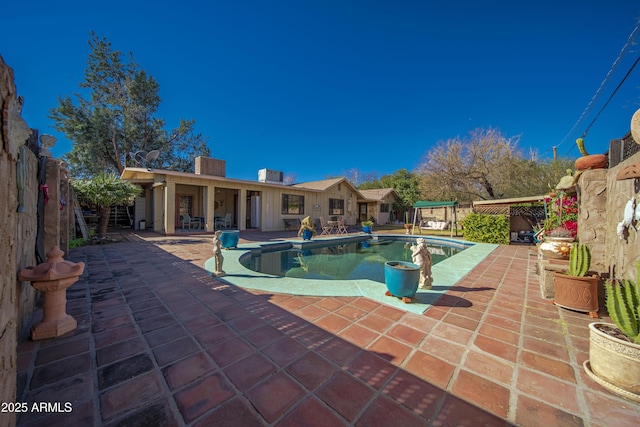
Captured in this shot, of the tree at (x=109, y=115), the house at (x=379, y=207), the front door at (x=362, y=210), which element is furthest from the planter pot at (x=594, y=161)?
the tree at (x=109, y=115)

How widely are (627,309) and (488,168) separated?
1722cm

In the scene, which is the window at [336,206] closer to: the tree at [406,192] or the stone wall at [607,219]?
the tree at [406,192]

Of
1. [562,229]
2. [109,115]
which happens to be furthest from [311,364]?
[109,115]

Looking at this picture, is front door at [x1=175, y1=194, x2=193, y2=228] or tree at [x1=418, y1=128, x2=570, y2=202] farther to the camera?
tree at [x1=418, y1=128, x2=570, y2=202]

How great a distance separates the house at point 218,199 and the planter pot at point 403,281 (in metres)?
9.36

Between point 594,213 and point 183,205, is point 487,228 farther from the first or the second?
point 183,205

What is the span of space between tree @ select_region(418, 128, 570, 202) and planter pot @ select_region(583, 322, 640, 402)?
1731 centimetres

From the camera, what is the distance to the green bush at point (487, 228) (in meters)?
9.79

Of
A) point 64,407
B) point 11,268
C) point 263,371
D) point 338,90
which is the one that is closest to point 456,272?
point 263,371

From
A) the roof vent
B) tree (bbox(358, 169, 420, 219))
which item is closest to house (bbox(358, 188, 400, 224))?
tree (bbox(358, 169, 420, 219))

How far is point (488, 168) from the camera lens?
15.8 metres

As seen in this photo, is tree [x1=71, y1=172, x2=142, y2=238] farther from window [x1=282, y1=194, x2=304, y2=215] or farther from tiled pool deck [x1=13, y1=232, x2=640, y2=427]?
window [x1=282, y1=194, x2=304, y2=215]

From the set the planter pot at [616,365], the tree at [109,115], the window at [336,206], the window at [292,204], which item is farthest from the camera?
the window at [336,206]

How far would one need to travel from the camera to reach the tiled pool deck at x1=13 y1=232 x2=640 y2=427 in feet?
4.85
